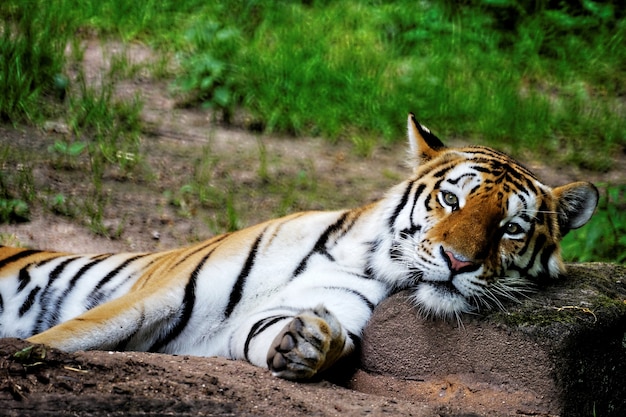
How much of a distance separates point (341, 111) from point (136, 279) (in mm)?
3009

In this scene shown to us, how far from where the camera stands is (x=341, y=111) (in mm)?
6473

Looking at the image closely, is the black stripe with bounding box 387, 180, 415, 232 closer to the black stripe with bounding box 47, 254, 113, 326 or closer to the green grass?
the black stripe with bounding box 47, 254, 113, 326

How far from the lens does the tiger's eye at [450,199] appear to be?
3154 millimetres

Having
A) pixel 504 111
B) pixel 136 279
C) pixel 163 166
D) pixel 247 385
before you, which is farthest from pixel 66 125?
pixel 247 385

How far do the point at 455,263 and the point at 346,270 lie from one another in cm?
61

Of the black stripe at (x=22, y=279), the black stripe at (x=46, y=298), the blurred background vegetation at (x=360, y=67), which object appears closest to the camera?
the black stripe at (x=46, y=298)

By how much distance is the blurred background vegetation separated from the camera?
Result: 6.12m

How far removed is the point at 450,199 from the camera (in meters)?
3.17

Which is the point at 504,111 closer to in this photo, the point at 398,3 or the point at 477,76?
the point at 477,76

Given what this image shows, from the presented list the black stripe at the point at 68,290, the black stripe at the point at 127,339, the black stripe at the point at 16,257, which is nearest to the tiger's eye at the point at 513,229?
the black stripe at the point at 127,339

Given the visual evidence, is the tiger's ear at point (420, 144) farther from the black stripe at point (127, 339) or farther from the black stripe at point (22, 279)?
the black stripe at point (22, 279)

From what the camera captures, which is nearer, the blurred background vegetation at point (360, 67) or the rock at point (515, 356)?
the rock at point (515, 356)

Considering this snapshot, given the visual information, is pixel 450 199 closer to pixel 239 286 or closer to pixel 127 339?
pixel 239 286

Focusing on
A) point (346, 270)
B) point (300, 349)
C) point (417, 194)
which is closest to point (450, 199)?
point (417, 194)
